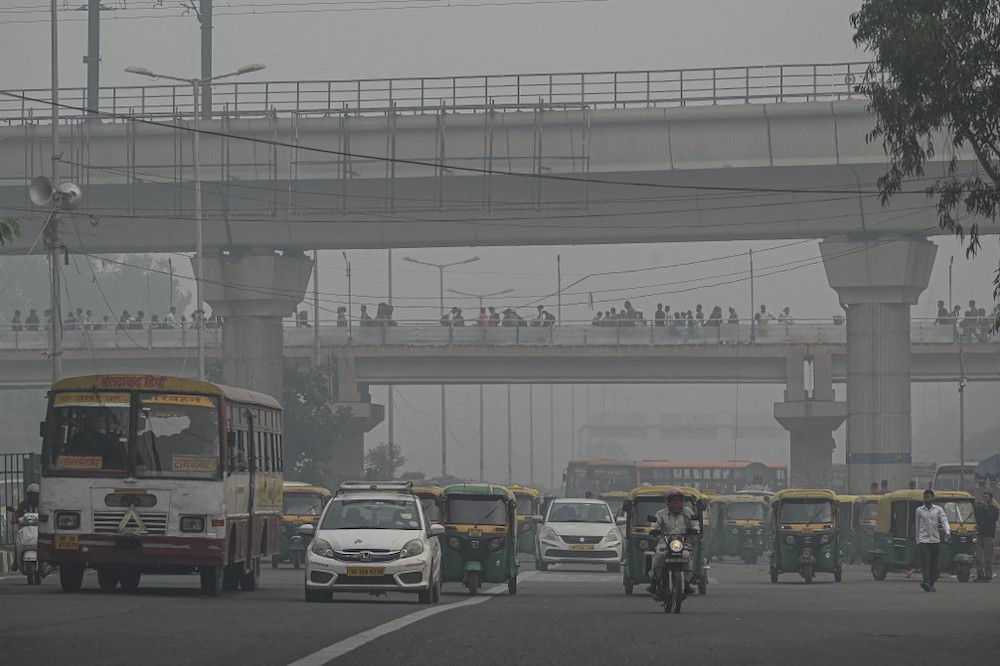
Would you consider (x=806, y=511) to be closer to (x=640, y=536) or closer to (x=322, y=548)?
(x=640, y=536)

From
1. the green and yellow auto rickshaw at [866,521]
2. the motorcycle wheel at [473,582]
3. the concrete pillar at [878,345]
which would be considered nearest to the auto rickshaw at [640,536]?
the motorcycle wheel at [473,582]

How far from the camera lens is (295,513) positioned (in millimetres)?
44844

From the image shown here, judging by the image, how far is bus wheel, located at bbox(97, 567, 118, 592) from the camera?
26922 mm

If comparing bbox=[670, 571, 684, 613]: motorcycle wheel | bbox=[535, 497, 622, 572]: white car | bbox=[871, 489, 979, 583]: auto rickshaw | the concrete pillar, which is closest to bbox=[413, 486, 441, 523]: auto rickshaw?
bbox=[535, 497, 622, 572]: white car

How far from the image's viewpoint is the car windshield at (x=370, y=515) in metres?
25.3

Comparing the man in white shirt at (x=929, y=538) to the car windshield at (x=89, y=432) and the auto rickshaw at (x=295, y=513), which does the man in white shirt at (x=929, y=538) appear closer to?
the auto rickshaw at (x=295, y=513)

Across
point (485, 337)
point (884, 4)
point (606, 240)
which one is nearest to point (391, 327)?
point (485, 337)

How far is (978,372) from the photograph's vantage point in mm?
77562

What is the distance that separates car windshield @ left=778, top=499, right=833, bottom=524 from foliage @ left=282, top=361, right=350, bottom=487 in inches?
1448

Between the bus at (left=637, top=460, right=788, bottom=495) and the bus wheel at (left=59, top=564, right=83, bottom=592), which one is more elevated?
the bus wheel at (left=59, top=564, right=83, bottom=592)

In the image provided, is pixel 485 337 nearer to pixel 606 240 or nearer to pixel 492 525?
pixel 606 240

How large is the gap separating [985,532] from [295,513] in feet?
50.8

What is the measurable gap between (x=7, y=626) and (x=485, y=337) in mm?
60141

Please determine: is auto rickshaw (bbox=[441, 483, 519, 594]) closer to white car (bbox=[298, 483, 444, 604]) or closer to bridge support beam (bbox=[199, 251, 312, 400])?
white car (bbox=[298, 483, 444, 604])
